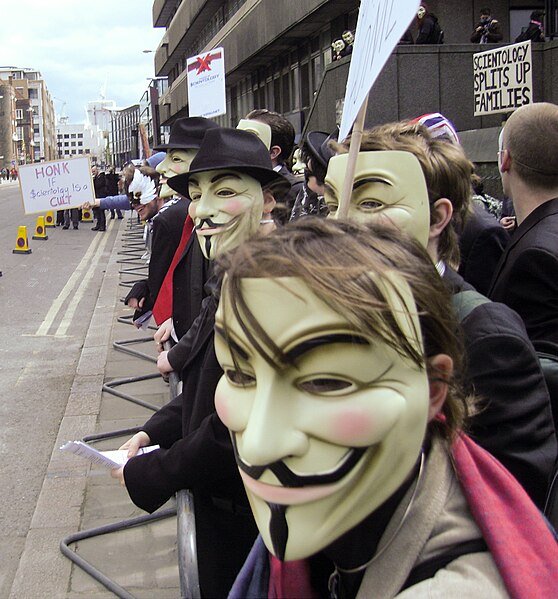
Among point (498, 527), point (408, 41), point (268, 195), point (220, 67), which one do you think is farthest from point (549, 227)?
point (408, 41)

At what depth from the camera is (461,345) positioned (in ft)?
4.64

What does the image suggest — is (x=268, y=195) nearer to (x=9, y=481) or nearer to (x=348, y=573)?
(x=348, y=573)

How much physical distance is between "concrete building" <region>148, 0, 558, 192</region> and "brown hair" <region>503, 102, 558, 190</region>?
364 inches

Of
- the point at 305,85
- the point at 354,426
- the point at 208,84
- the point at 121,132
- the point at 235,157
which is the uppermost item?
the point at 121,132

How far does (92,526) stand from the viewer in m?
4.43

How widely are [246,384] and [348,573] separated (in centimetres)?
37

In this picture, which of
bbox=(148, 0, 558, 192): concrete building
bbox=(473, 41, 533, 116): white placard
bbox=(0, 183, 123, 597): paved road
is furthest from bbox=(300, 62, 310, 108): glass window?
bbox=(473, 41, 533, 116): white placard

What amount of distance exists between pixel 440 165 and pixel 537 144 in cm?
72

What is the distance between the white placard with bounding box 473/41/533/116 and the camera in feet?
26.5

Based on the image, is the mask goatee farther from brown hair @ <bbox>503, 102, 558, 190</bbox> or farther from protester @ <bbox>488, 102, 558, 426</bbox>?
brown hair @ <bbox>503, 102, 558, 190</bbox>

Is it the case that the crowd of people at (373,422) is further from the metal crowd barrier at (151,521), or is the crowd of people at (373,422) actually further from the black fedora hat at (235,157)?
the black fedora hat at (235,157)

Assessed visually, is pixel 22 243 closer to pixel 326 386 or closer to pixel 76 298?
pixel 76 298

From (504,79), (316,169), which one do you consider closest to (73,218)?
(504,79)

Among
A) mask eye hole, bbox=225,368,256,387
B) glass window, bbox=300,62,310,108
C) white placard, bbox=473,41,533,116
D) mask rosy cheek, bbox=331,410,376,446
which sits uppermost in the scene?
glass window, bbox=300,62,310,108
